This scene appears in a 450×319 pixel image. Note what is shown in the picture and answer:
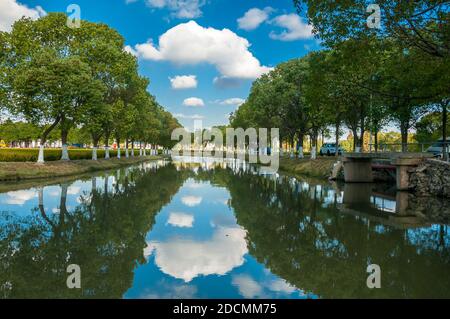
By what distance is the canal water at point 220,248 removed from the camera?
7.82 m

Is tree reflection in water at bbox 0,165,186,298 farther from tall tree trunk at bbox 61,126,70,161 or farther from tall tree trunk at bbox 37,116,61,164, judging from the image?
tall tree trunk at bbox 61,126,70,161

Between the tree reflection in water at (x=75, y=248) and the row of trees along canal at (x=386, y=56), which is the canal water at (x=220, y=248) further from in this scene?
the row of trees along canal at (x=386, y=56)

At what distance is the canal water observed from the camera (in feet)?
25.6

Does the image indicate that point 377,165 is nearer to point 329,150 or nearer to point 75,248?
point 329,150

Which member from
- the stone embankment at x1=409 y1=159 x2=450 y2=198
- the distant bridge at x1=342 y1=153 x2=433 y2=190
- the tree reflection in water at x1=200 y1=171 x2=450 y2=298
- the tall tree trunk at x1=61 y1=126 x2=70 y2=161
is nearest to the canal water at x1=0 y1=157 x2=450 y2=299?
the tree reflection in water at x1=200 y1=171 x2=450 y2=298

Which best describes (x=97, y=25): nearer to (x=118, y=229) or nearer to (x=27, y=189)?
(x=27, y=189)

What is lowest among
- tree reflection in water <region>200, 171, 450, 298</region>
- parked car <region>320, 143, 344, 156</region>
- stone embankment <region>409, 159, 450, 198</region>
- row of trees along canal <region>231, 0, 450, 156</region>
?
tree reflection in water <region>200, 171, 450, 298</region>

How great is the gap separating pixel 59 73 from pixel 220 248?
3136 centimetres

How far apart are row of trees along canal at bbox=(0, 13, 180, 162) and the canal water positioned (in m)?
18.0

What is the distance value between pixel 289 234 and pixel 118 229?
21.3ft

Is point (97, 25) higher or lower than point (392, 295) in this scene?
higher

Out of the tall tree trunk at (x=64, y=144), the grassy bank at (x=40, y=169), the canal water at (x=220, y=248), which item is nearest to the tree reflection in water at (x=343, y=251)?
the canal water at (x=220, y=248)

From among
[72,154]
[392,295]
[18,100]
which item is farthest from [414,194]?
[72,154]

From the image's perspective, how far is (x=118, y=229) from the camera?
1327cm
